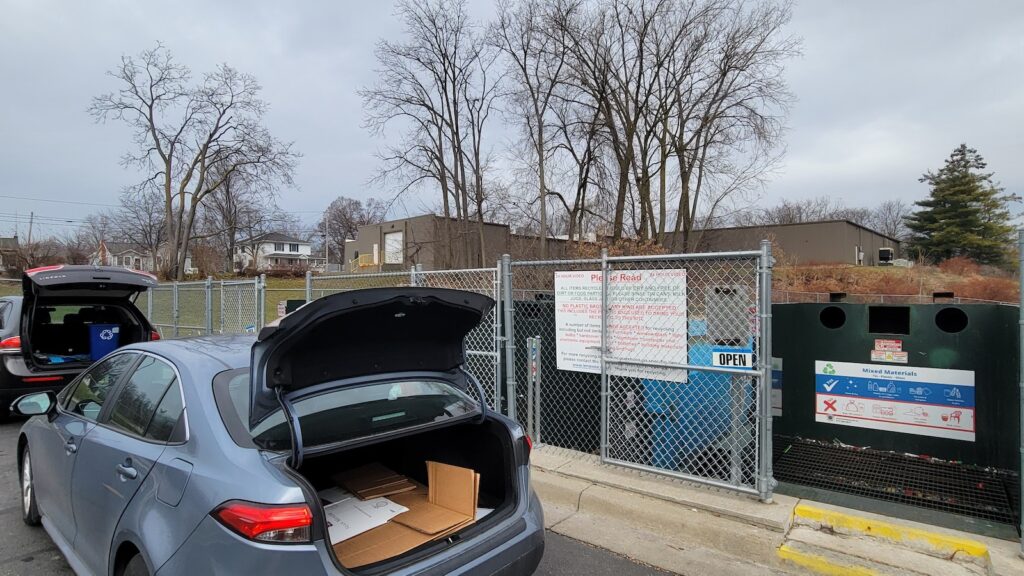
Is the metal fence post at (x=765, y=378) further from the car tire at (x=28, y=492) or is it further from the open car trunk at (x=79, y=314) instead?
the open car trunk at (x=79, y=314)

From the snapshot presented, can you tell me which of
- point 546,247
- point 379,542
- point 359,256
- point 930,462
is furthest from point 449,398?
point 359,256

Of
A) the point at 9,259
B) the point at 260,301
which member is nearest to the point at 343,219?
the point at 9,259

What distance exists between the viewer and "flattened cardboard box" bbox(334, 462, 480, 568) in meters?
2.28

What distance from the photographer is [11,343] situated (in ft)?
21.3

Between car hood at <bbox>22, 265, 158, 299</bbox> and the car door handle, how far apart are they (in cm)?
507

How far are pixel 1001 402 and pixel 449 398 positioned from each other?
460cm

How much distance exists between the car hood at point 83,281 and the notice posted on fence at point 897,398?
8160mm

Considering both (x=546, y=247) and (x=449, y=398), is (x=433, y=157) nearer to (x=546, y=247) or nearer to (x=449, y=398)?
(x=546, y=247)

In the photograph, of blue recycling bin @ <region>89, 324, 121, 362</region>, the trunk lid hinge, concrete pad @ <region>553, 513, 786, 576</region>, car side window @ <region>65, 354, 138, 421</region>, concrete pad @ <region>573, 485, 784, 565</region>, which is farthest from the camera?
blue recycling bin @ <region>89, 324, 121, 362</region>

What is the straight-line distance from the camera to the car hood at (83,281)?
20.1ft

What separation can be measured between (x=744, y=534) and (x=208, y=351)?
357cm

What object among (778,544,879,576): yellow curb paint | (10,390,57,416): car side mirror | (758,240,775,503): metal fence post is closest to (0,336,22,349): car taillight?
(10,390,57,416): car side mirror

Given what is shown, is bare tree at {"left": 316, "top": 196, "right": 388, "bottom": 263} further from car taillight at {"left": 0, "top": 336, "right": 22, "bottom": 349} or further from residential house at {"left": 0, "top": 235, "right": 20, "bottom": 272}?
car taillight at {"left": 0, "top": 336, "right": 22, "bottom": 349}

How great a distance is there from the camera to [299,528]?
1.92 m
